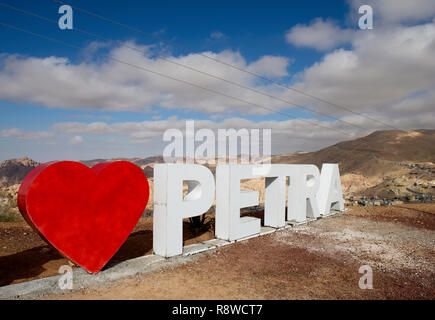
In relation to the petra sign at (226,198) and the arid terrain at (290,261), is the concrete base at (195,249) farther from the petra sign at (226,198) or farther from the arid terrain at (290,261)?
the arid terrain at (290,261)

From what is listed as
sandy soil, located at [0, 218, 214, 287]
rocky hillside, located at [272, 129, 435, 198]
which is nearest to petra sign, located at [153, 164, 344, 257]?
sandy soil, located at [0, 218, 214, 287]

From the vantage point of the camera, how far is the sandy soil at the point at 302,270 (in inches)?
201

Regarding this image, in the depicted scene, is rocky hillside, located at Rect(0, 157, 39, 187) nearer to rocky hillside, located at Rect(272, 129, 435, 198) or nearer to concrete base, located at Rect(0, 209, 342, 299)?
concrete base, located at Rect(0, 209, 342, 299)

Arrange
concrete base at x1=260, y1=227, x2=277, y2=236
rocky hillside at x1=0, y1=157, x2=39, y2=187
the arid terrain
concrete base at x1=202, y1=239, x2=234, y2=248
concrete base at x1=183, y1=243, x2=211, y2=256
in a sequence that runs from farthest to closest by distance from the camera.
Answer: rocky hillside at x1=0, y1=157, x2=39, y2=187 < concrete base at x1=260, y1=227, x2=277, y2=236 < concrete base at x1=202, y1=239, x2=234, y2=248 < concrete base at x1=183, y1=243, x2=211, y2=256 < the arid terrain

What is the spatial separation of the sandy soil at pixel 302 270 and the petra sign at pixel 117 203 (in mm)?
906

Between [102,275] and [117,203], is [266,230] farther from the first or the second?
[102,275]

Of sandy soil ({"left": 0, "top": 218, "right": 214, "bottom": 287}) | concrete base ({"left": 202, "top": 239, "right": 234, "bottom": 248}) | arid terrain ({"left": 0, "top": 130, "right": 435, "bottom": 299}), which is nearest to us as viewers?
arid terrain ({"left": 0, "top": 130, "right": 435, "bottom": 299})

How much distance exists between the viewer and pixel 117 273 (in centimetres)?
596

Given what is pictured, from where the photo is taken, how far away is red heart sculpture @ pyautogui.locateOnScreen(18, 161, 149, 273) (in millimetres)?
5047

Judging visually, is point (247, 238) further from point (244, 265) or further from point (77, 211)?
point (77, 211)

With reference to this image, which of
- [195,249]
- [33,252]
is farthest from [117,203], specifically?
[33,252]

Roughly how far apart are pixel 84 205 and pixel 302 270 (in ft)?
17.3
